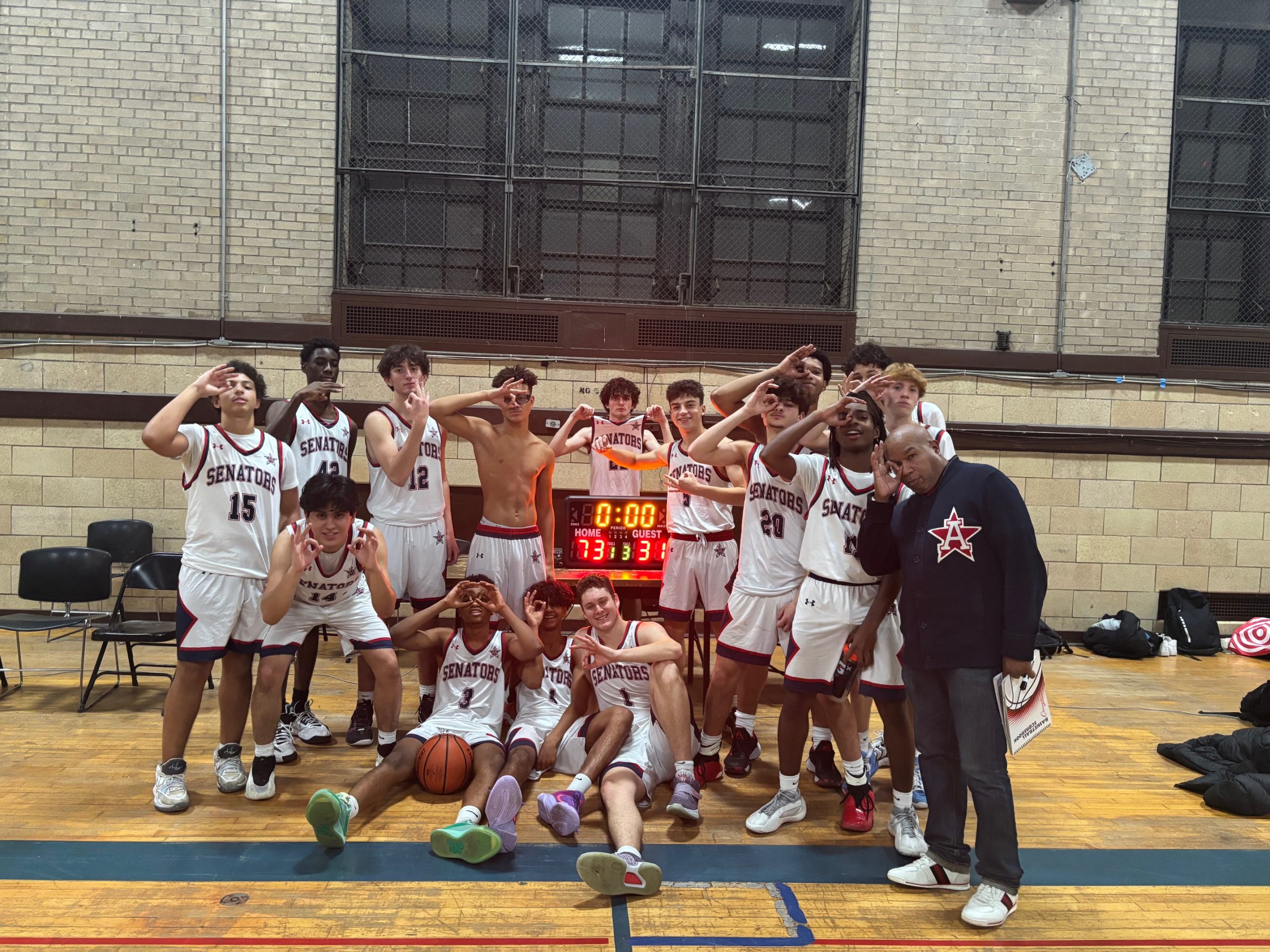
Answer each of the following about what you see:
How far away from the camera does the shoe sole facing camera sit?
11.3 ft

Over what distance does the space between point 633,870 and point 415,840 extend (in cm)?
112

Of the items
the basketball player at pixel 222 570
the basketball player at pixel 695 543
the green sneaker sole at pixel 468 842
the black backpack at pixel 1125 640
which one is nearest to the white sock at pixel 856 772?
the basketball player at pixel 695 543

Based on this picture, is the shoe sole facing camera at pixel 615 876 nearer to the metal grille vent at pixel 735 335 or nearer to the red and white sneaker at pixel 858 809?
the red and white sneaker at pixel 858 809

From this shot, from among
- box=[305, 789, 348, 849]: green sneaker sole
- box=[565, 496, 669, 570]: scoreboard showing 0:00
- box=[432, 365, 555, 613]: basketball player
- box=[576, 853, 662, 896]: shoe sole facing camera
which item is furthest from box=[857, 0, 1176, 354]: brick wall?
box=[305, 789, 348, 849]: green sneaker sole

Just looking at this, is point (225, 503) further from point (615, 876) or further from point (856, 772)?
point (856, 772)

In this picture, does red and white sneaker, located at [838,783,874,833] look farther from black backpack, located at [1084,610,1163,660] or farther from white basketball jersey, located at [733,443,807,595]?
black backpack, located at [1084,610,1163,660]

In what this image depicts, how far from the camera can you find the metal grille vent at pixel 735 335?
8.52 m

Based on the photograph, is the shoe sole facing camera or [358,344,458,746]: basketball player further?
[358,344,458,746]: basketball player

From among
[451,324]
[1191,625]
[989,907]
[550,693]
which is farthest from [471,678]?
[1191,625]

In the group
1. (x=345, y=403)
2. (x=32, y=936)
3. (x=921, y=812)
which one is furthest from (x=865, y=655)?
(x=345, y=403)

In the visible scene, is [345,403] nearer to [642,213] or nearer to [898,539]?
[642,213]

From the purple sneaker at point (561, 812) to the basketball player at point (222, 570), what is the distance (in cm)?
165

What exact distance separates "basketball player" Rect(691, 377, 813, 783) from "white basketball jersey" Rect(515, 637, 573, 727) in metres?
0.80

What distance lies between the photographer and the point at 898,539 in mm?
3740
